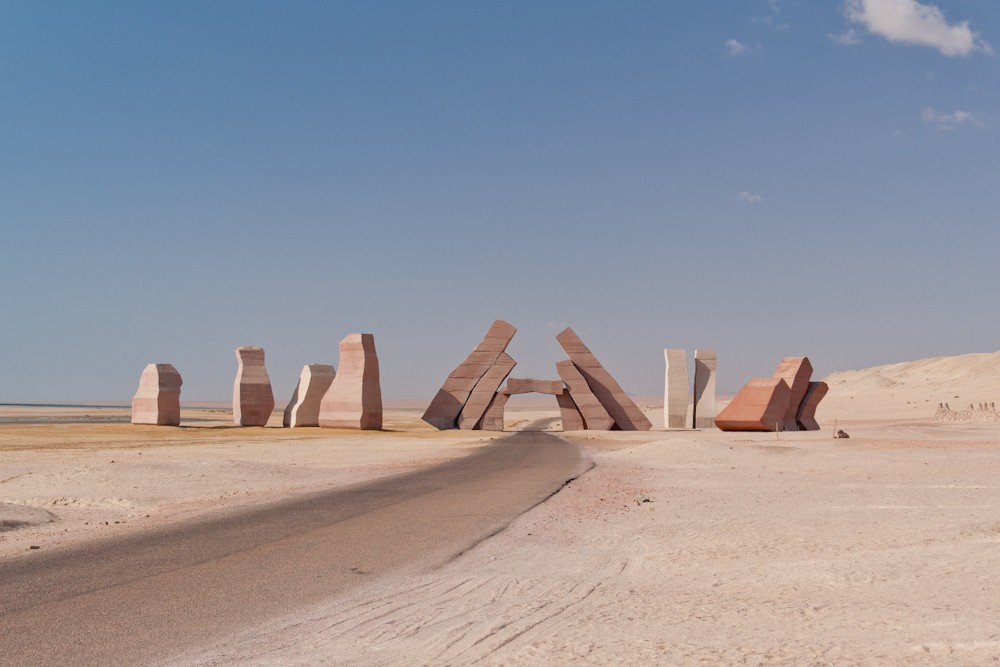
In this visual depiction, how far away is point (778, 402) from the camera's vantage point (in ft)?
113

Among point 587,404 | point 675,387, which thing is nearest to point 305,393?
point 587,404

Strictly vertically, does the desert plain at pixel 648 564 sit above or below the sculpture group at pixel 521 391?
below

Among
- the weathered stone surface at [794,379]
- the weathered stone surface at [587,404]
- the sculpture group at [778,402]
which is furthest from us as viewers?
the weathered stone surface at [587,404]

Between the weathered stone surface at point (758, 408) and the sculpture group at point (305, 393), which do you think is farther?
the sculpture group at point (305, 393)

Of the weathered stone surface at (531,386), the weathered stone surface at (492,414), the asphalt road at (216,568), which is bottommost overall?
the asphalt road at (216,568)

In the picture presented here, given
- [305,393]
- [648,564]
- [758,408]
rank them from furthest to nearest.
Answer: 1. [305,393]
2. [758,408]
3. [648,564]

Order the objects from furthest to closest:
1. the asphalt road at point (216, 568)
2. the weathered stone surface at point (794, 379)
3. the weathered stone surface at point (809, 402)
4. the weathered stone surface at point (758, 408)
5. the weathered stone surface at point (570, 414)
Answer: the weathered stone surface at point (570, 414) < the weathered stone surface at point (809, 402) < the weathered stone surface at point (794, 379) < the weathered stone surface at point (758, 408) < the asphalt road at point (216, 568)

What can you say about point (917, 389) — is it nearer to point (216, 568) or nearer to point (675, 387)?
point (675, 387)

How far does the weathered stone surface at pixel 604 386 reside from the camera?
1535 inches

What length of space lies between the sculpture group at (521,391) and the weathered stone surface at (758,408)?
5.22 meters

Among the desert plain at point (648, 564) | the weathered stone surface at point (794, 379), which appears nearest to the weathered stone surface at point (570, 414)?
the weathered stone surface at point (794, 379)

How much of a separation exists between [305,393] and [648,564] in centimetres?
3413

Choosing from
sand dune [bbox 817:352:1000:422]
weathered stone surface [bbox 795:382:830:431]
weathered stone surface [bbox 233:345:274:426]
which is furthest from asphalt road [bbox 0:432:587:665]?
sand dune [bbox 817:352:1000:422]

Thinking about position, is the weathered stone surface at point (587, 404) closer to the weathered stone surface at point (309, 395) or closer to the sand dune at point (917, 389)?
the weathered stone surface at point (309, 395)
